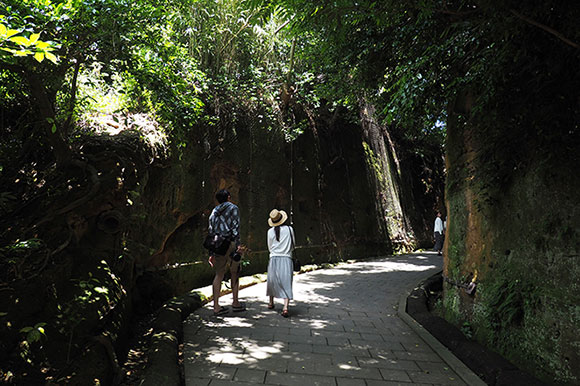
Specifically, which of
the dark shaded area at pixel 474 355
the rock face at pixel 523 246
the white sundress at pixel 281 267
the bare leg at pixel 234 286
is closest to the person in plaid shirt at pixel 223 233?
the bare leg at pixel 234 286

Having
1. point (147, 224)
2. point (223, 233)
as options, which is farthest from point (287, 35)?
point (147, 224)

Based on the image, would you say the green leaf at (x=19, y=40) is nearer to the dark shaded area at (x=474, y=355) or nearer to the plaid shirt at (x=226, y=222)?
the plaid shirt at (x=226, y=222)

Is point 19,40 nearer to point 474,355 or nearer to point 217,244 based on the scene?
point 217,244

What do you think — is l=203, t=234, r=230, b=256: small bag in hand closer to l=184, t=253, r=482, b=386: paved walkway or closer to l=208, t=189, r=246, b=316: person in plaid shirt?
l=208, t=189, r=246, b=316: person in plaid shirt

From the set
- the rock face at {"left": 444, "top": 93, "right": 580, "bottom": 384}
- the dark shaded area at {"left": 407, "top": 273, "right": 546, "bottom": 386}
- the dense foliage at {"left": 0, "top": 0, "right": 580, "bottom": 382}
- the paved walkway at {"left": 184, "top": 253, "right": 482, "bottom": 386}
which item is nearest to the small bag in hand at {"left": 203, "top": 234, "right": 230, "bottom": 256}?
the paved walkway at {"left": 184, "top": 253, "right": 482, "bottom": 386}

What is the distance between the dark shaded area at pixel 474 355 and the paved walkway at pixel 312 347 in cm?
24

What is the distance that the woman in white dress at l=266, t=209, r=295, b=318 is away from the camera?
5.96 meters

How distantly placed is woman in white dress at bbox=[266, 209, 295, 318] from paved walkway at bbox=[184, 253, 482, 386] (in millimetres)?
346

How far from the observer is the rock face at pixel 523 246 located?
329 cm

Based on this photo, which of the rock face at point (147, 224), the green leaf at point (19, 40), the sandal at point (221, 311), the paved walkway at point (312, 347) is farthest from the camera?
the sandal at point (221, 311)

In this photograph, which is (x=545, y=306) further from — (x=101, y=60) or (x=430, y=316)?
(x=101, y=60)

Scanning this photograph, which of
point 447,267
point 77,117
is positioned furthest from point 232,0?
point 447,267

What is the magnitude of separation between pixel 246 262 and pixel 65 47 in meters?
6.13

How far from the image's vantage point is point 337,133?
49.5 ft
